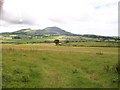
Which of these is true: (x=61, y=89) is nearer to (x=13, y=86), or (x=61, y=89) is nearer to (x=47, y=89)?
(x=47, y=89)

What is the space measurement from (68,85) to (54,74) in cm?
355

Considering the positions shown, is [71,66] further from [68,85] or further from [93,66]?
[68,85]

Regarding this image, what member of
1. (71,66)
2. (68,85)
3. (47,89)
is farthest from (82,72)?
(47,89)

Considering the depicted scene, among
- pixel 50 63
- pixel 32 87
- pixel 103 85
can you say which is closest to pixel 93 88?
pixel 103 85

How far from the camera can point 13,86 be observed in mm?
20688

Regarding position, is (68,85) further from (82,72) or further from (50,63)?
(50,63)

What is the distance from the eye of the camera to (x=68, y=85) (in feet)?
70.4

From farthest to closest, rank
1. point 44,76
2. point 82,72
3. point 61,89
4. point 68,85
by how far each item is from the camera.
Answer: point 82,72 → point 44,76 → point 68,85 → point 61,89

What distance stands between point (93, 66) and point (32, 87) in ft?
34.7

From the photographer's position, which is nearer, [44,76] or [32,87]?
[32,87]

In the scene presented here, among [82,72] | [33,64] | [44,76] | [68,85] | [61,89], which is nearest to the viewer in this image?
[61,89]

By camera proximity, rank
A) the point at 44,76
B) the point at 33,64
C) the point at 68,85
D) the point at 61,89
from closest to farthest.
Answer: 1. the point at 61,89
2. the point at 68,85
3. the point at 44,76
4. the point at 33,64

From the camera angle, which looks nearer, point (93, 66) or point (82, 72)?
point (82, 72)

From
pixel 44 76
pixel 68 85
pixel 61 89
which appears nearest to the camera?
pixel 61 89
